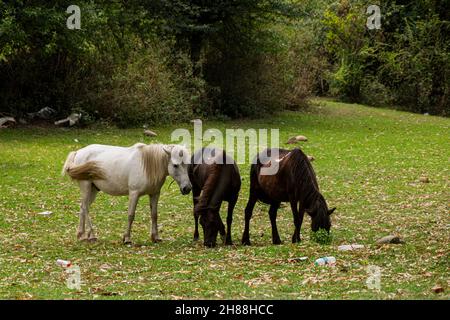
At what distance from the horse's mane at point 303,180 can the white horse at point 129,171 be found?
1.67 m

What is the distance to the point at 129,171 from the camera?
12.8 metres

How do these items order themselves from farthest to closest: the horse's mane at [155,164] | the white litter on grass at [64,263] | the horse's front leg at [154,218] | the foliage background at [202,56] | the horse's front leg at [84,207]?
1. the foliage background at [202,56]
2. the horse's front leg at [84,207]
3. the horse's front leg at [154,218]
4. the horse's mane at [155,164]
5. the white litter on grass at [64,263]

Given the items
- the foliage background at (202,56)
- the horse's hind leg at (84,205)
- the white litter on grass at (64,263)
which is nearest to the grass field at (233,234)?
the white litter on grass at (64,263)

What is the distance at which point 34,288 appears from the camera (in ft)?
30.7

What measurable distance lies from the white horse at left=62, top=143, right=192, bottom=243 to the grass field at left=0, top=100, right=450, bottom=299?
2.13 feet

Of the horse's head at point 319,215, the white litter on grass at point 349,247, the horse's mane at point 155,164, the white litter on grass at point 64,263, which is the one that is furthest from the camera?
the horse's mane at point 155,164

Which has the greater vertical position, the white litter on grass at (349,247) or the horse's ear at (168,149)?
the horse's ear at (168,149)

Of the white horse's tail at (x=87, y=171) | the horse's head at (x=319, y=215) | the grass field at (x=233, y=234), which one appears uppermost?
the white horse's tail at (x=87, y=171)

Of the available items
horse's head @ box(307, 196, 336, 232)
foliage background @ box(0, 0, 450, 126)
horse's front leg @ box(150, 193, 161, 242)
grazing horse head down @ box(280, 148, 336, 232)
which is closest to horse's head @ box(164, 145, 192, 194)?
horse's front leg @ box(150, 193, 161, 242)

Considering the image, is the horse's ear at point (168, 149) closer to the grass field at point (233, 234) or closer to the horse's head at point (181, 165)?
the horse's head at point (181, 165)

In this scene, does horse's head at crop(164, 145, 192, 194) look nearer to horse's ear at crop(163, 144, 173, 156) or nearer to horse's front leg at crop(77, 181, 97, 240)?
horse's ear at crop(163, 144, 173, 156)

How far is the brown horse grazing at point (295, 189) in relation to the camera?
12164 millimetres

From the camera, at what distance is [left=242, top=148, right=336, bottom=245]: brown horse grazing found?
12164 mm

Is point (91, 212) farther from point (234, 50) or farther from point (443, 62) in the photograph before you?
point (443, 62)
